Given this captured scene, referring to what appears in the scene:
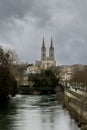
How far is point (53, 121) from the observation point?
40500 millimetres

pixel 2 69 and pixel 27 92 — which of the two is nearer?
pixel 2 69

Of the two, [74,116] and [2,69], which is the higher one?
[2,69]

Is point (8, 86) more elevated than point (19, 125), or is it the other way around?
point (8, 86)

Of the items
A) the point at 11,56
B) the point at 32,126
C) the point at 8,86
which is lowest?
the point at 32,126

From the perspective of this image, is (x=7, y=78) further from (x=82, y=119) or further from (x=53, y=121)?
(x=82, y=119)

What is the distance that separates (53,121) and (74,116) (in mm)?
2133

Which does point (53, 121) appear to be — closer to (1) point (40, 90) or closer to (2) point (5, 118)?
(2) point (5, 118)

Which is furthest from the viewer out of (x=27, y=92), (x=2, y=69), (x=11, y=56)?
(x=27, y=92)

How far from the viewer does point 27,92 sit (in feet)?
336

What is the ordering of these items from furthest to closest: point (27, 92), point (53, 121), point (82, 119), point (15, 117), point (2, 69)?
point (27, 92) → point (2, 69) → point (15, 117) → point (53, 121) → point (82, 119)

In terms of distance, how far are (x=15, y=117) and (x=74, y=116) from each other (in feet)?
19.7

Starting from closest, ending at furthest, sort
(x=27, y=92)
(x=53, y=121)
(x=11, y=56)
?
1. (x=53, y=121)
2. (x=11, y=56)
3. (x=27, y=92)

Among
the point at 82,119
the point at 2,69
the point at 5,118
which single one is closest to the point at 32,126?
the point at 82,119

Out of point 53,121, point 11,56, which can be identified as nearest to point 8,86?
point 11,56
